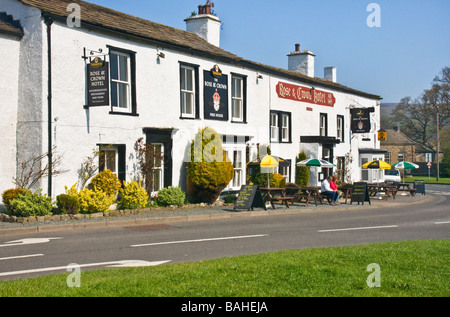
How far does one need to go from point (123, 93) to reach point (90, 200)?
463 centimetres


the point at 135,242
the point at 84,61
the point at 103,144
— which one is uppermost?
the point at 84,61

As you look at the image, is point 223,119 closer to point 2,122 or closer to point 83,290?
point 2,122

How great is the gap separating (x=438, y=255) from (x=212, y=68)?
15485mm

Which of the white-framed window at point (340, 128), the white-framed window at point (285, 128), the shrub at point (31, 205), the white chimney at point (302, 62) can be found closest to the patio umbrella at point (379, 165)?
the white-framed window at point (340, 128)

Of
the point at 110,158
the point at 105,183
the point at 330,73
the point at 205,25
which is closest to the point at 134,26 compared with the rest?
the point at 110,158

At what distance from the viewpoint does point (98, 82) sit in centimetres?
1620

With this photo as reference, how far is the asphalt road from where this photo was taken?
911cm

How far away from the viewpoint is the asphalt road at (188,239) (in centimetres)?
911

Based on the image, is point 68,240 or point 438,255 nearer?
Answer: point 438,255

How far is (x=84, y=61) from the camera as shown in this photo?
16.7 metres

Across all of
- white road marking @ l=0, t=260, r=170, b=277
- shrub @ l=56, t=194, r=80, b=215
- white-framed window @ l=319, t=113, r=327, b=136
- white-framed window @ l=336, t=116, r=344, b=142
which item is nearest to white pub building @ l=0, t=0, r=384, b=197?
shrub @ l=56, t=194, r=80, b=215

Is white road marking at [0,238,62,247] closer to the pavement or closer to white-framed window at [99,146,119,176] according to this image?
the pavement

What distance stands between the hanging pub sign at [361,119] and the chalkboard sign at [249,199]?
17.9 meters
